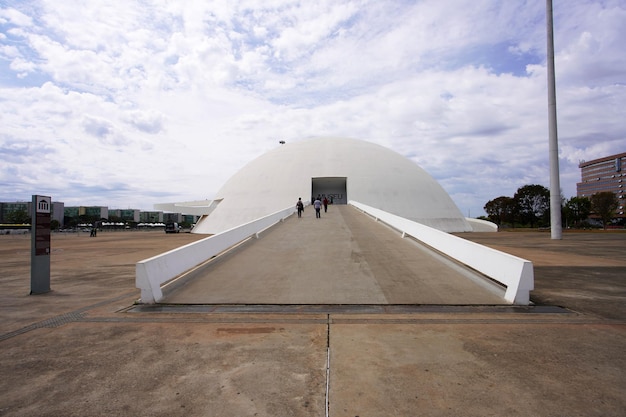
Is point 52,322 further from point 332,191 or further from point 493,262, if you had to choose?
point 332,191

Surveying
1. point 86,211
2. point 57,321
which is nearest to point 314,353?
point 57,321

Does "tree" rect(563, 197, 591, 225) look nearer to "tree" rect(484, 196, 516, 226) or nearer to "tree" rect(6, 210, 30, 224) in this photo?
"tree" rect(484, 196, 516, 226)

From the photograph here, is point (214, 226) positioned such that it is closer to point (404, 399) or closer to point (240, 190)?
point (240, 190)

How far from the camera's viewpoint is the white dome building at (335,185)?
33219mm

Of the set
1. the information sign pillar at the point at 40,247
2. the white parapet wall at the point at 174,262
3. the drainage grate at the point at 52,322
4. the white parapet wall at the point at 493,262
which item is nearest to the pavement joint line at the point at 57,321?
the drainage grate at the point at 52,322

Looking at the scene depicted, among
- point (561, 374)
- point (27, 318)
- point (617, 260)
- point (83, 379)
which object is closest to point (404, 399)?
point (561, 374)

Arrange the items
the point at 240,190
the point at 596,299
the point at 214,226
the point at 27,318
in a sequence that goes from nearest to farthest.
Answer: the point at 27,318
the point at 596,299
the point at 214,226
the point at 240,190

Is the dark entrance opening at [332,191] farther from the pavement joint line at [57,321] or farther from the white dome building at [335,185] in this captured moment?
the pavement joint line at [57,321]

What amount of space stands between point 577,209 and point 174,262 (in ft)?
283

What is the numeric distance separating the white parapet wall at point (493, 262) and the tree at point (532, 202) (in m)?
64.3

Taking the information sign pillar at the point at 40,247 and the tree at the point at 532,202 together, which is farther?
the tree at the point at 532,202

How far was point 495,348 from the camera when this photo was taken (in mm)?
4512

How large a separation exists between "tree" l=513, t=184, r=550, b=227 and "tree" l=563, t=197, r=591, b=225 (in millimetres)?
9913

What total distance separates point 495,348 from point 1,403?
16.2 feet
